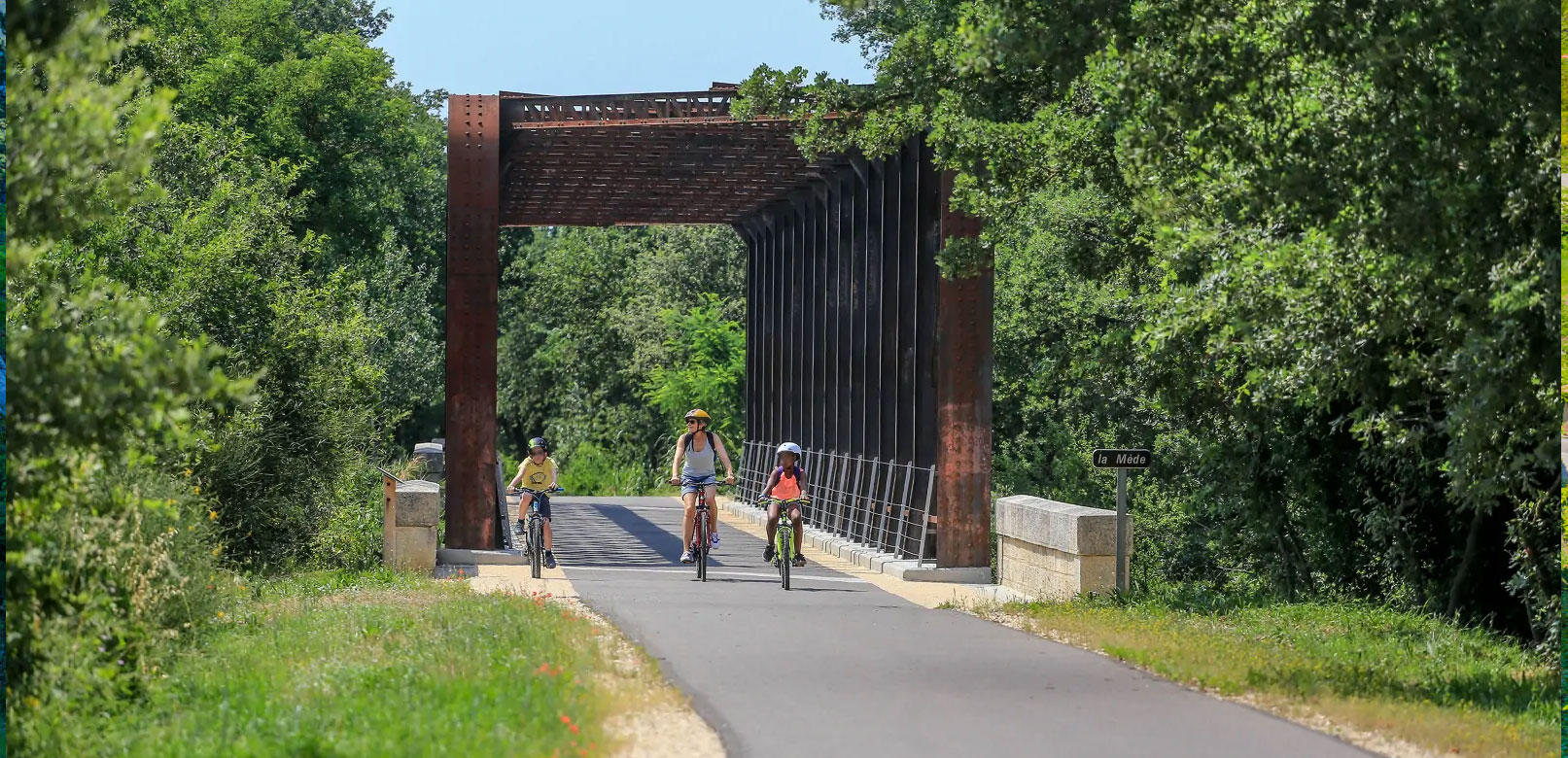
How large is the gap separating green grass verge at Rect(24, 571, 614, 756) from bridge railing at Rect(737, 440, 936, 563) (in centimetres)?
714

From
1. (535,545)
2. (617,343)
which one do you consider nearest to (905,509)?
(535,545)

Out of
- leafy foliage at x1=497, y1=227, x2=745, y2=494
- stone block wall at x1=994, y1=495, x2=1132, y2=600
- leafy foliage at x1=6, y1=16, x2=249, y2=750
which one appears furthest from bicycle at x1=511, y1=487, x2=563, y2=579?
leafy foliage at x1=497, y1=227, x2=745, y2=494

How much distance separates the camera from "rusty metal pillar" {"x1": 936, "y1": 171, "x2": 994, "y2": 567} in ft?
64.7

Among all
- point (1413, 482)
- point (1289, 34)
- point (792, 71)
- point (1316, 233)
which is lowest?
point (1413, 482)

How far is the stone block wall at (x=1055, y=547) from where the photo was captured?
15828 millimetres

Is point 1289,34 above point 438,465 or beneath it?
above

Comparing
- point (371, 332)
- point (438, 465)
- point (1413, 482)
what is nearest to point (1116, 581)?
point (1413, 482)

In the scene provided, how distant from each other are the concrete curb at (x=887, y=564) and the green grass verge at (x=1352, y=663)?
165 inches

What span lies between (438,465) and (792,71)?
47.5ft

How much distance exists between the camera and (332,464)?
2141 centimetres

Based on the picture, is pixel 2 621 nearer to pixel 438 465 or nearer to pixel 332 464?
pixel 332 464

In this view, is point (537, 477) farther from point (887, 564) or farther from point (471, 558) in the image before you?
point (887, 564)

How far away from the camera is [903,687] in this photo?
32.4 ft

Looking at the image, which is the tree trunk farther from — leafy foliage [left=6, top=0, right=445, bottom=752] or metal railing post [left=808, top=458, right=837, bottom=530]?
metal railing post [left=808, top=458, right=837, bottom=530]
